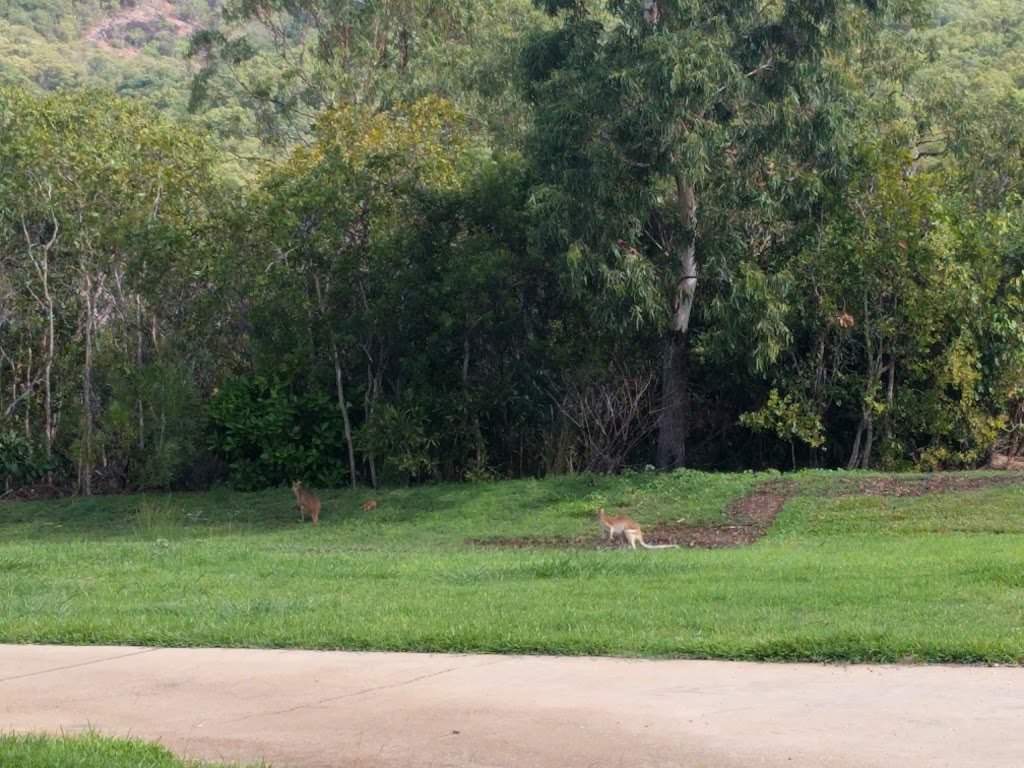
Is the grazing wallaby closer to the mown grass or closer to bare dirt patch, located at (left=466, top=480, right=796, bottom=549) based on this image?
bare dirt patch, located at (left=466, top=480, right=796, bottom=549)

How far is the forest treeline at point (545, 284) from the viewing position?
1986 centimetres

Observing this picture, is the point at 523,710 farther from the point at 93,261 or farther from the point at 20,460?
the point at 20,460

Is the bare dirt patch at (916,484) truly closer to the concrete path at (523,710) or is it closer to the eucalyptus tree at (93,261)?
the concrete path at (523,710)

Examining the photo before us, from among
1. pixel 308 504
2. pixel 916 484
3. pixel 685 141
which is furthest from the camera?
pixel 308 504

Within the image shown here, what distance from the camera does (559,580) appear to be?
465 inches

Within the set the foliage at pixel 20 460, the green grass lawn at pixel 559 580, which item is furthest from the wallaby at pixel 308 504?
the foliage at pixel 20 460

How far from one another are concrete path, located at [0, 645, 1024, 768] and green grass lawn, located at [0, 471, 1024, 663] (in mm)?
525

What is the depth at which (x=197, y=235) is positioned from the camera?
2336 cm

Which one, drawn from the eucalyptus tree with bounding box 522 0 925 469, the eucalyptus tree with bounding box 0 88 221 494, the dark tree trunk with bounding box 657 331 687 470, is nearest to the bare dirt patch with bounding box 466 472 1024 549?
the eucalyptus tree with bounding box 522 0 925 469

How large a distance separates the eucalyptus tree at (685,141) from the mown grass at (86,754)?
43.8ft

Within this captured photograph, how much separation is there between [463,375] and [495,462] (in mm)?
1758

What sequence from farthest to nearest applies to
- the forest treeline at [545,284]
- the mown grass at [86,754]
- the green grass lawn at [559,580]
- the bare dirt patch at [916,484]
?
the forest treeline at [545,284] < the bare dirt patch at [916,484] < the green grass lawn at [559,580] < the mown grass at [86,754]

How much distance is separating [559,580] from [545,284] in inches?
438

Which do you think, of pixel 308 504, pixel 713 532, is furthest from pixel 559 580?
pixel 308 504
